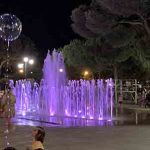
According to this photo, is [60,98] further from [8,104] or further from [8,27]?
[8,27]

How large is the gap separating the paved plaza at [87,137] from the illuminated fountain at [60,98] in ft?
18.3

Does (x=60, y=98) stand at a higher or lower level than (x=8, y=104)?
higher

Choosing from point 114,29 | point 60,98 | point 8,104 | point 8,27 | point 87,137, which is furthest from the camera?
point 114,29

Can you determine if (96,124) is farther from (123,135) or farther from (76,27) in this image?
(76,27)

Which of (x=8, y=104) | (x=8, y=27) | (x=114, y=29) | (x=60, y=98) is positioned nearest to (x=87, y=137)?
(x=8, y=104)

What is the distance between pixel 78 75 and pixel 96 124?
153 feet

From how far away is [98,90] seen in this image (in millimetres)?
34375

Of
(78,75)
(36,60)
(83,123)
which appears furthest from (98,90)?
(36,60)

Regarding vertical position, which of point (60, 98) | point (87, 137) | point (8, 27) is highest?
point (8, 27)

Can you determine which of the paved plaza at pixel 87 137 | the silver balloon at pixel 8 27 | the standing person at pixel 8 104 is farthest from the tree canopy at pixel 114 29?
the silver balloon at pixel 8 27

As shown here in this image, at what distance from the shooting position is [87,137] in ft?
56.4

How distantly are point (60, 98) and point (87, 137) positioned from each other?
13.3 meters

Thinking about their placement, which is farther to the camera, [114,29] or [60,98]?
[114,29]

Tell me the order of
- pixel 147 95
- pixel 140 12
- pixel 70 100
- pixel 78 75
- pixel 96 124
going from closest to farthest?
pixel 96 124
pixel 70 100
pixel 140 12
pixel 147 95
pixel 78 75
